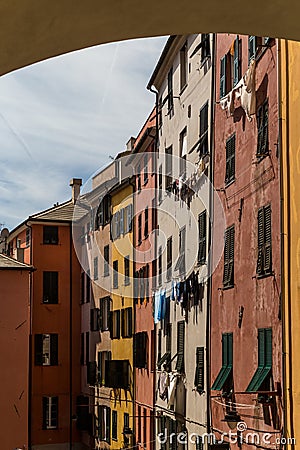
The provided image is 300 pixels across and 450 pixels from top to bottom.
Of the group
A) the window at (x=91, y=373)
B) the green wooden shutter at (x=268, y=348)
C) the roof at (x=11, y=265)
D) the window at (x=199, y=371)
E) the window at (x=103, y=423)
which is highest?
the roof at (x=11, y=265)

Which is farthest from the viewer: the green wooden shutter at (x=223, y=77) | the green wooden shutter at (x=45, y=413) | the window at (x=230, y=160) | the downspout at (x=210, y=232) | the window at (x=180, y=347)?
the green wooden shutter at (x=45, y=413)

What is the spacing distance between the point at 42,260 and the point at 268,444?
52.2 ft

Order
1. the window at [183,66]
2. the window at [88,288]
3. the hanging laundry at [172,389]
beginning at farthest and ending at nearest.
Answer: the window at [88,288], the hanging laundry at [172,389], the window at [183,66]

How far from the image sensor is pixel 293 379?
33.2ft

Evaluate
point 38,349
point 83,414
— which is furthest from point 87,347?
point 83,414

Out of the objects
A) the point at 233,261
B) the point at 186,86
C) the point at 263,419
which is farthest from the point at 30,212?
the point at 263,419

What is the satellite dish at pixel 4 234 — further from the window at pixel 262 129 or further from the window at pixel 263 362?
the window at pixel 263 362

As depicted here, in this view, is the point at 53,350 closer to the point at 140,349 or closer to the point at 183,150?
the point at 140,349

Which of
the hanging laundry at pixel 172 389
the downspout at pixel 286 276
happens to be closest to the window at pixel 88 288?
the hanging laundry at pixel 172 389

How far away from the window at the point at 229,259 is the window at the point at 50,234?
1287 centimetres

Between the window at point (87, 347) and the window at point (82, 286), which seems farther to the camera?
the window at point (82, 286)

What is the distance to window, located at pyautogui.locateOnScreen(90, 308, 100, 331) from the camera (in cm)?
2436

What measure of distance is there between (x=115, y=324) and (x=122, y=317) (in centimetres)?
67

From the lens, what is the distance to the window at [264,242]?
11.2 m
